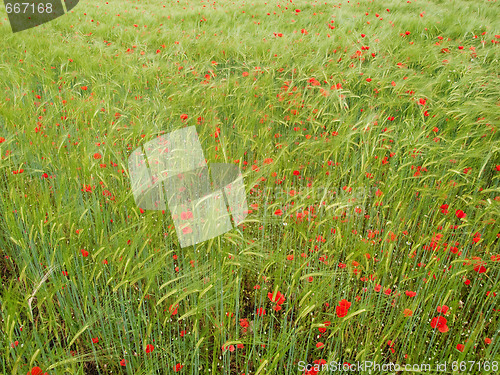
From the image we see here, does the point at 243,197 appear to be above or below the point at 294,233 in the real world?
above

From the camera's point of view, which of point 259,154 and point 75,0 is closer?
point 259,154

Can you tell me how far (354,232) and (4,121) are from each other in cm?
207

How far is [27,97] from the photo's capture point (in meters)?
2.26

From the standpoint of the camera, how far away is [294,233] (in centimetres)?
147

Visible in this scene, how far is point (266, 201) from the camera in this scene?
1.22 meters

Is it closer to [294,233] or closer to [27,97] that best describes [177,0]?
[27,97]

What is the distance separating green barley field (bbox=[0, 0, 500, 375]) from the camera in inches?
41.3

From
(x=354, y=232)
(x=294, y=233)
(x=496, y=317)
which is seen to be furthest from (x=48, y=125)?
(x=496, y=317)

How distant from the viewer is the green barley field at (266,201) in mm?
1050

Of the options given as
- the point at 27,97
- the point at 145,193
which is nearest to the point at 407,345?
the point at 145,193

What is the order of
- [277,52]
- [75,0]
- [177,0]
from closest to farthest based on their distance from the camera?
[277,52], [75,0], [177,0]

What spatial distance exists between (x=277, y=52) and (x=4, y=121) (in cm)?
215

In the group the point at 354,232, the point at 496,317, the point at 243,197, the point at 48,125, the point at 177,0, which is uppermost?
the point at 177,0

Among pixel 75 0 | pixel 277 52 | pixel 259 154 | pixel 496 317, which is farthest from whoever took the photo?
pixel 75 0
